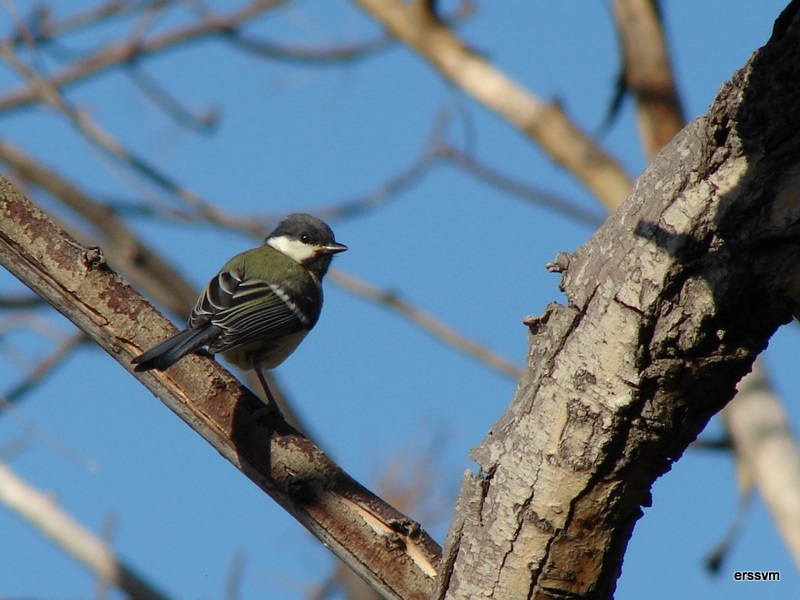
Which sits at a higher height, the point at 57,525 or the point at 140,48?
the point at 140,48

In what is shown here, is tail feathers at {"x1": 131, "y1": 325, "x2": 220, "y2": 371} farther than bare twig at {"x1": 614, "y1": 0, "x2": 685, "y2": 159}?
No

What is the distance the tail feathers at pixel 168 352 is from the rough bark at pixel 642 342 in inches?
48.3

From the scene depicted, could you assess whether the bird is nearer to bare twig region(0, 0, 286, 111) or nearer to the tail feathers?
the tail feathers

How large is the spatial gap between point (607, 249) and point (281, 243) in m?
4.08

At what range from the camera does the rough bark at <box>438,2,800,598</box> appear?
2209 mm

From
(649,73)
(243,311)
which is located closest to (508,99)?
(649,73)

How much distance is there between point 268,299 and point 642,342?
3.20m

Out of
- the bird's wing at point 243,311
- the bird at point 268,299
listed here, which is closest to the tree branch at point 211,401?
the bird at point 268,299

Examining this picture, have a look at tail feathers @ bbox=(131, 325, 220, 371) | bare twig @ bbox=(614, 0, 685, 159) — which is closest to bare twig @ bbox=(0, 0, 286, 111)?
bare twig @ bbox=(614, 0, 685, 159)

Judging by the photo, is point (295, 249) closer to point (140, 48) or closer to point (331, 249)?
point (331, 249)

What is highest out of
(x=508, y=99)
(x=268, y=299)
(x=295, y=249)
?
(x=508, y=99)

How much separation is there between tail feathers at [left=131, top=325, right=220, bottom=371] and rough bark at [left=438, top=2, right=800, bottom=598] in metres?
1.23

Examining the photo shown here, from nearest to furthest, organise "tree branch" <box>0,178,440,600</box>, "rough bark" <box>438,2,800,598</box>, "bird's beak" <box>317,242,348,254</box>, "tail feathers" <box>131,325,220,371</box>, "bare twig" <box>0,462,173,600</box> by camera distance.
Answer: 1. "rough bark" <box>438,2,800,598</box>
2. "tree branch" <box>0,178,440,600</box>
3. "tail feathers" <box>131,325,220,371</box>
4. "bare twig" <box>0,462,173,600</box>
5. "bird's beak" <box>317,242,348,254</box>

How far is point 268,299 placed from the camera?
526 cm
